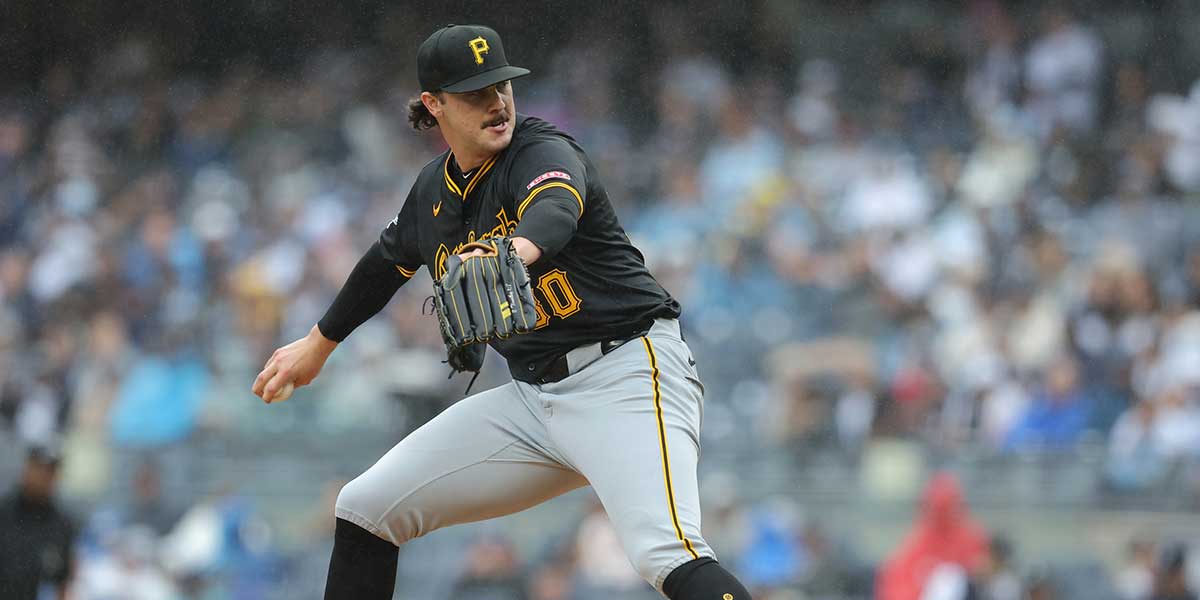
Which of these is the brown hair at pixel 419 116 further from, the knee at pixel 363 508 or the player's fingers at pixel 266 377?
the knee at pixel 363 508

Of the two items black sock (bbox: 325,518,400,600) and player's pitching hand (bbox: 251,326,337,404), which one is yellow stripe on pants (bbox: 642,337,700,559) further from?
player's pitching hand (bbox: 251,326,337,404)

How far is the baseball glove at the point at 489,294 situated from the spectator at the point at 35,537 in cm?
367

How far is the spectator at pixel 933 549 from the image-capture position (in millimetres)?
6891

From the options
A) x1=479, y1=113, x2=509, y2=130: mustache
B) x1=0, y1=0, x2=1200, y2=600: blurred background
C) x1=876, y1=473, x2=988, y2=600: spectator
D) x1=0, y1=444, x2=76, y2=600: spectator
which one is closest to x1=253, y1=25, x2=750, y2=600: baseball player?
x1=479, y1=113, x2=509, y2=130: mustache

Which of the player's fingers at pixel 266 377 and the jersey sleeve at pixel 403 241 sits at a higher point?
the jersey sleeve at pixel 403 241

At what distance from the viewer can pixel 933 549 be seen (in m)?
6.98

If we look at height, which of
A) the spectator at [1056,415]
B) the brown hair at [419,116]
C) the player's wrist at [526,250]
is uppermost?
the brown hair at [419,116]

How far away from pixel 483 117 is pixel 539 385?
0.58m

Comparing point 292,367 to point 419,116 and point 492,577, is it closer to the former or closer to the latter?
point 419,116

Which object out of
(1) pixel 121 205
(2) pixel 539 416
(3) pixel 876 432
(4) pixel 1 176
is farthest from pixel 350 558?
(4) pixel 1 176

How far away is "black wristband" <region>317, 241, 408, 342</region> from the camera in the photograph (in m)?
3.49

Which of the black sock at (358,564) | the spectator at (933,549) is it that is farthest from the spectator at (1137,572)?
the black sock at (358,564)

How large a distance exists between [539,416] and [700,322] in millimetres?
5438

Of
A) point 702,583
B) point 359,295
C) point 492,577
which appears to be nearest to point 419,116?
point 359,295
